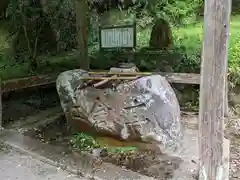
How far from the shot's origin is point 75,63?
6805 mm

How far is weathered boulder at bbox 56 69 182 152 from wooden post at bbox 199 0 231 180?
2.92 ft

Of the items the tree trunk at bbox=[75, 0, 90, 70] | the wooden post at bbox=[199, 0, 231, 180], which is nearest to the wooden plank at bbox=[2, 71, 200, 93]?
the tree trunk at bbox=[75, 0, 90, 70]

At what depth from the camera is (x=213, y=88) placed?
2832 millimetres

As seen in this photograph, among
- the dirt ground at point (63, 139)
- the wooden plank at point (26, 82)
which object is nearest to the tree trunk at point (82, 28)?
the wooden plank at point (26, 82)

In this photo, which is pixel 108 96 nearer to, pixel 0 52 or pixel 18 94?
pixel 18 94

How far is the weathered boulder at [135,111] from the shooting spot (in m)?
3.83

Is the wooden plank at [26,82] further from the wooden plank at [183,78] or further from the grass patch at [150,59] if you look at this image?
the wooden plank at [183,78]

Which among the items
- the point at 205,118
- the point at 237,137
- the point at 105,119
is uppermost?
the point at 205,118

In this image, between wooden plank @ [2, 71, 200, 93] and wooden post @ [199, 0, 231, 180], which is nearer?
wooden post @ [199, 0, 231, 180]

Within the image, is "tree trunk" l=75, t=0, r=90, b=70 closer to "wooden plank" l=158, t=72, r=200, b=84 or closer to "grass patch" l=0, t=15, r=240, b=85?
"grass patch" l=0, t=15, r=240, b=85

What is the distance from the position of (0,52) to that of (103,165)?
5153 millimetres

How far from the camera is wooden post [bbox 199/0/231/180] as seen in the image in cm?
270

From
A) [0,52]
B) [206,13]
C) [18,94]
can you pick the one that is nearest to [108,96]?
[206,13]

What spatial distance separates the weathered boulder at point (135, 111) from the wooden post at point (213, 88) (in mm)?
890
